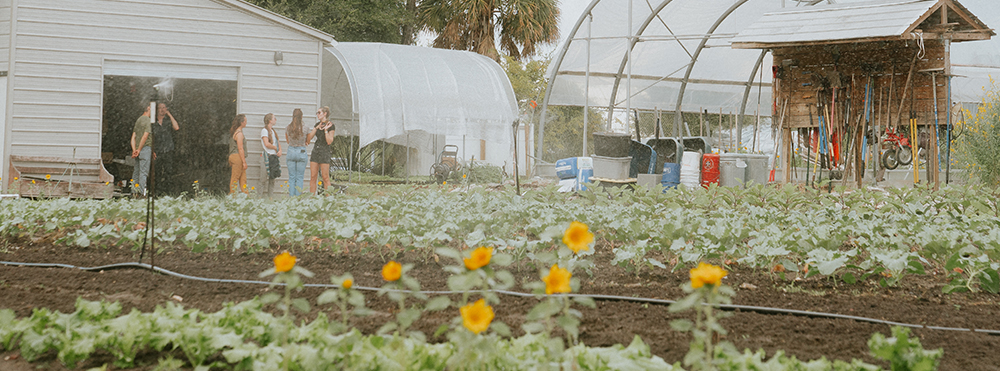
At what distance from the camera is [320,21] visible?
2112 centimetres

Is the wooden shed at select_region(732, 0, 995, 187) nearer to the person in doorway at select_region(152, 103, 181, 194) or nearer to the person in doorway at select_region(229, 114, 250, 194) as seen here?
the person in doorway at select_region(229, 114, 250, 194)

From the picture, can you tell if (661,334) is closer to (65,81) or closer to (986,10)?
(65,81)

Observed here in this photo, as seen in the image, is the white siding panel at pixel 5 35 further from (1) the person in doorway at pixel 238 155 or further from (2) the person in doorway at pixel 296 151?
(2) the person in doorway at pixel 296 151

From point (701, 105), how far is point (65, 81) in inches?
552

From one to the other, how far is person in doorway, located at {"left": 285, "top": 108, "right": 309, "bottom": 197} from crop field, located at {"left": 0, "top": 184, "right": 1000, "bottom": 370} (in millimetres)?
3500

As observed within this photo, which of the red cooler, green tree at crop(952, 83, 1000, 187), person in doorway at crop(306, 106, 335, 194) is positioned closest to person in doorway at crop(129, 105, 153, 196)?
person in doorway at crop(306, 106, 335, 194)

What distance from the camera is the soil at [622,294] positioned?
7.00 feet

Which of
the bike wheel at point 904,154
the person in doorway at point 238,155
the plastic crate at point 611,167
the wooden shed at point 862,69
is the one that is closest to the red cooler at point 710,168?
the wooden shed at point 862,69

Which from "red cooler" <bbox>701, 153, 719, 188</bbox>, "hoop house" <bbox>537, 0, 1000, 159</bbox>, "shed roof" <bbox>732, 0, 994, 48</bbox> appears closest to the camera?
"shed roof" <bbox>732, 0, 994, 48</bbox>

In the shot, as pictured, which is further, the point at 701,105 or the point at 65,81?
the point at 701,105

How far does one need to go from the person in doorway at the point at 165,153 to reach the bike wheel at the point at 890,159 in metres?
10.0

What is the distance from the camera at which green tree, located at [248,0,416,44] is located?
2067 cm

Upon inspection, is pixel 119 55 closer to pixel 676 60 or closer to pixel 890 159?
pixel 890 159

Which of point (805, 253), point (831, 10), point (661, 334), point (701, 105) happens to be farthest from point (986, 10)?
point (661, 334)
